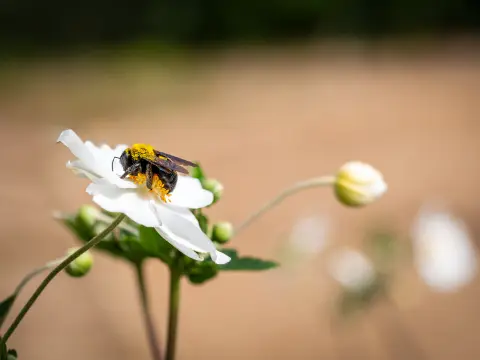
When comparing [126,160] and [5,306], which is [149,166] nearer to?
[126,160]

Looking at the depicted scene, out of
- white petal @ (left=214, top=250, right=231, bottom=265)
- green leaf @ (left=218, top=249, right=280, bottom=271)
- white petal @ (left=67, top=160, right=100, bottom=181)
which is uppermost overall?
white petal @ (left=67, top=160, right=100, bottom=181)

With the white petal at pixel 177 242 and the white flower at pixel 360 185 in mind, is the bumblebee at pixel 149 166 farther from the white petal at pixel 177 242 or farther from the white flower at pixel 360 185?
the white flower at pixel 360 185

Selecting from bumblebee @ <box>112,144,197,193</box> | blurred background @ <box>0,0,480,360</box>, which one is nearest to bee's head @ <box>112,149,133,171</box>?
bumblebee @ <box>112,144,197,193</box>

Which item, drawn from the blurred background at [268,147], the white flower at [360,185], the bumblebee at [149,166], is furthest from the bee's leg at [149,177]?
the blurred background at [268,147]

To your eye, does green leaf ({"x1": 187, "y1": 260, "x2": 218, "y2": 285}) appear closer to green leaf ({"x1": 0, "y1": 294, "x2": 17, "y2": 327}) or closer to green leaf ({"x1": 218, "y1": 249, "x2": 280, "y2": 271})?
green leaf ({"x1": 218, "y1": 249, "x2": 280, "y2": 271})

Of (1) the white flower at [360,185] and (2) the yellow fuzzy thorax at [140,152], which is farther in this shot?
(1) the white flower at [360,185]

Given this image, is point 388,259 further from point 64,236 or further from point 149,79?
point 149,79

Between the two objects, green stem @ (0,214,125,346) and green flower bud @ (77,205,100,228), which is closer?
green stem @ (0,214,125,346)
